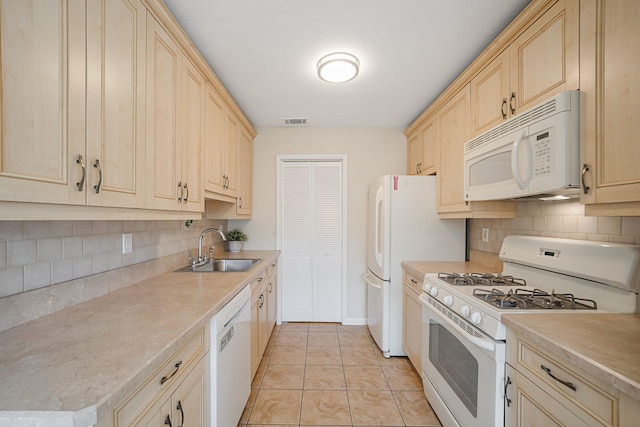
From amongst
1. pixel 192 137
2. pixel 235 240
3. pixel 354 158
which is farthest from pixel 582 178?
pixel 235 240

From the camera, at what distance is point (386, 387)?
224 cm

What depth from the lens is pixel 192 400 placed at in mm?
1140

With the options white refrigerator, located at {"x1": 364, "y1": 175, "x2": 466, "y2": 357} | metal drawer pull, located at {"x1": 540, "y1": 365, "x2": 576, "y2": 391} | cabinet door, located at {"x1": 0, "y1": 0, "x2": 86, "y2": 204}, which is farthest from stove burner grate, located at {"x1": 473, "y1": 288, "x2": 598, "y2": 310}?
cabinet door, located at {"x1": 0, "y1": 0, "x2": 86, "y2": 204}

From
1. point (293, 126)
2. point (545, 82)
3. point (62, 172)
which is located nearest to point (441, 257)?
point (545, 82)

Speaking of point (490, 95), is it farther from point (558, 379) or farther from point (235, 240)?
point (235, 240)

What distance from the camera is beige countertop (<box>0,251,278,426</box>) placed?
62cm

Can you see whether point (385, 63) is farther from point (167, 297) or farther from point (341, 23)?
point (167, 297)

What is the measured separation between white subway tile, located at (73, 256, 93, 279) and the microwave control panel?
223 centimetres

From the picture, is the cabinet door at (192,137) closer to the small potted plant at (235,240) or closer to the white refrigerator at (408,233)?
the small potted plant at (235,240)

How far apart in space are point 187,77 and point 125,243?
1.08m

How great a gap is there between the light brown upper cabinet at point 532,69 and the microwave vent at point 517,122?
0.28 ft

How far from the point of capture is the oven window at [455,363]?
1438 millimetres

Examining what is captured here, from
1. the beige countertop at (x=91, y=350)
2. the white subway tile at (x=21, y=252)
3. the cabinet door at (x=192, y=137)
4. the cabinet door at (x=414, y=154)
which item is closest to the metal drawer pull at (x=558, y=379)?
the beige countertop at (x=91, y=350)

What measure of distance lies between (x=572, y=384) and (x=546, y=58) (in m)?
1.45
